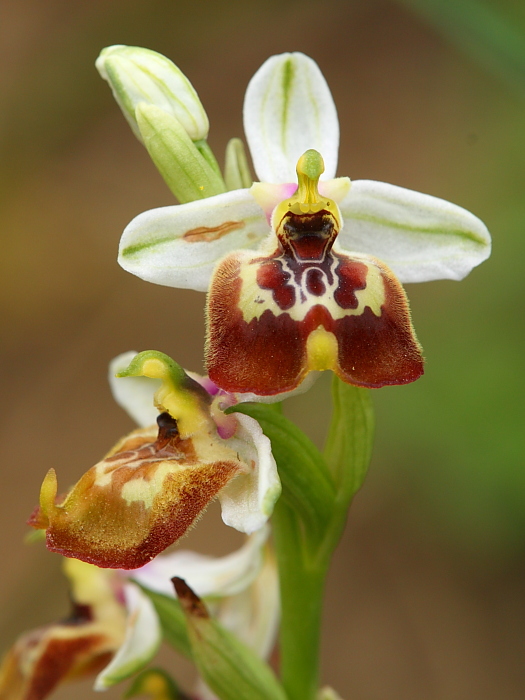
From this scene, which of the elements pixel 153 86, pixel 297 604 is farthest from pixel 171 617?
pixel 153 86

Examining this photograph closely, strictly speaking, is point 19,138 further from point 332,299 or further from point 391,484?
point 332,299

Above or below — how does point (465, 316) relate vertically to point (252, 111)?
below

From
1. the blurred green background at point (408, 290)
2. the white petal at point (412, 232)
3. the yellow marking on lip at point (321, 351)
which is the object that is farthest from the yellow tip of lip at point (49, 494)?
the blurred green background at point (408, 290)

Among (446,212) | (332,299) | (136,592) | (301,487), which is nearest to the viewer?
(332,299)

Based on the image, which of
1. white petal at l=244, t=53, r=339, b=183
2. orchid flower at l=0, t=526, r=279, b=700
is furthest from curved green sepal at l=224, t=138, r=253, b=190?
orchid flower at l=0, t=526, r=279, b=700

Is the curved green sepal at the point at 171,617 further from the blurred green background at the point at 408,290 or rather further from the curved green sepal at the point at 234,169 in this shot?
the blurred green background at the point at 408,290

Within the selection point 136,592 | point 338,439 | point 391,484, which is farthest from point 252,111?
point 391,484

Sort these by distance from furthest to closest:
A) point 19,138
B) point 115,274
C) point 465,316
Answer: point 19,138 < point 115,274 < point 465,316
